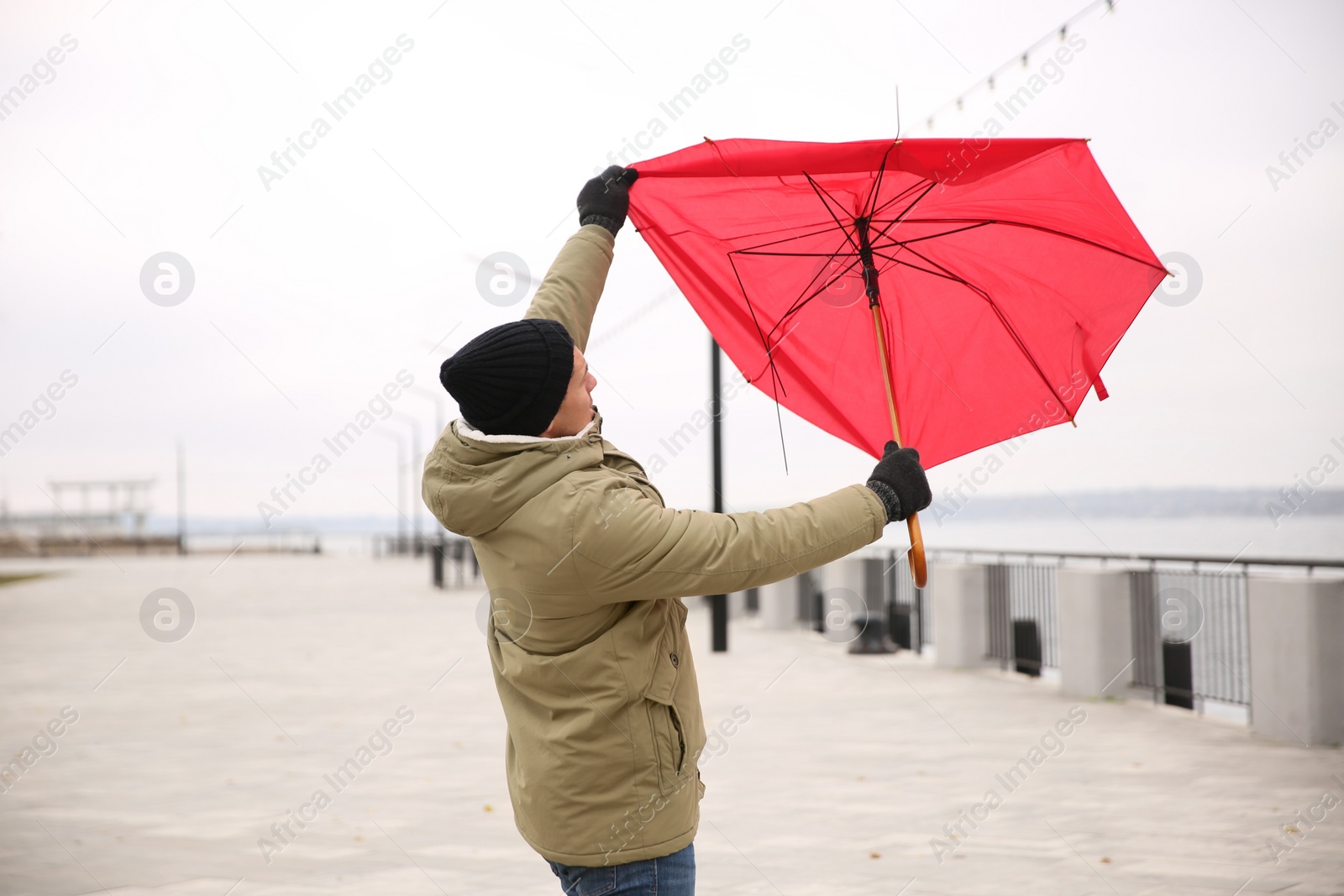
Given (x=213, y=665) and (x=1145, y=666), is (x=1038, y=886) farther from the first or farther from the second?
(x=213, y=665)

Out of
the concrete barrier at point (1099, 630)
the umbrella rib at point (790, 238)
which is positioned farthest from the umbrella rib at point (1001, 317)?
the concrete barrier at point (1099, 630)

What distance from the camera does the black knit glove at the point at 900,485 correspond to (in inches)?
93.8

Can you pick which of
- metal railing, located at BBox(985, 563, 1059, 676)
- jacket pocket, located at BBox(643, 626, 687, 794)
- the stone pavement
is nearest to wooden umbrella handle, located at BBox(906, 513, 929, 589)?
jacket pocket, located at BBox(643, 626, 687, 794)

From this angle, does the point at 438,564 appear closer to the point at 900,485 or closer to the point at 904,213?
the point at 904,213

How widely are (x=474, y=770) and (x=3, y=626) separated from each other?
1578 cm

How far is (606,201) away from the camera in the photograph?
3.28 meters

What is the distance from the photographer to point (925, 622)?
1513cm

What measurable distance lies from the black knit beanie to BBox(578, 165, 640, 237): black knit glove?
0.98 meters

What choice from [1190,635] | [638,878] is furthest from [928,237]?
[1190,635]

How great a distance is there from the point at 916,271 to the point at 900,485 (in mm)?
1309

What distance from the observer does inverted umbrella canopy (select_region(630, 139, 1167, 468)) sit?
132 inches

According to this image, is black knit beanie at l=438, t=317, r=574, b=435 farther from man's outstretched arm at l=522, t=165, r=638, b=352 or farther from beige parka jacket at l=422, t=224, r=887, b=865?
man's outstretched arm at l=522, t=165, r=638, b=352

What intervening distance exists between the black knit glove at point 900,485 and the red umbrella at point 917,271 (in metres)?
0.86

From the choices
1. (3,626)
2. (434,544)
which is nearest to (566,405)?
(3,626)
